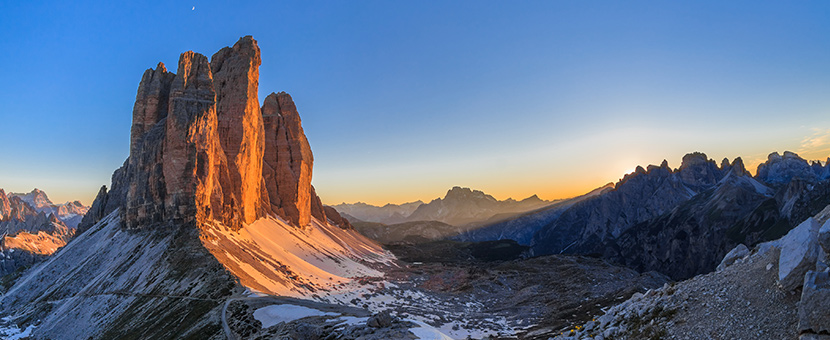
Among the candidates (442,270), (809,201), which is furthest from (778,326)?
(809,201)

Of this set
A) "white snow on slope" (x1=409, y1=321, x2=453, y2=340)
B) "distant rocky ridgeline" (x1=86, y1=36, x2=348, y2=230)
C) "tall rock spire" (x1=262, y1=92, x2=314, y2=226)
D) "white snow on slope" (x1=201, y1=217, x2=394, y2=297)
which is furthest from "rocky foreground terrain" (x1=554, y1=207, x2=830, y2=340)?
"tall rock spire" (x1=262, y1=92, x2=314, y2=226)

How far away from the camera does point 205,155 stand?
79.4 meters

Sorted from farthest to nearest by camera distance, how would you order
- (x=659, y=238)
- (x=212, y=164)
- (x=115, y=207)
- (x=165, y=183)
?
1. (x=659, y=238)
2. (x=115, y=207)
3. (x=212, y=164)
4. (x=165, y=183)

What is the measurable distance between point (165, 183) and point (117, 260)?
15524 mm

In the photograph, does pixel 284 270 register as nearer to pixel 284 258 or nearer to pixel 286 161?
pixel 284 258

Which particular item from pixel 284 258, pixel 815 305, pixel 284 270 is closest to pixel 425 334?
pixel 815 305

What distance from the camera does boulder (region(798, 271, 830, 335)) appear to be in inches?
442

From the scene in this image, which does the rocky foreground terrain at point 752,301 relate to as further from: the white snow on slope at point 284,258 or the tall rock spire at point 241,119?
the tall rock spire at point 241,119

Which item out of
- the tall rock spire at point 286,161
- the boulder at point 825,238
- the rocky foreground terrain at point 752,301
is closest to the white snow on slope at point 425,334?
the rocky foreground terrain at point 752,301

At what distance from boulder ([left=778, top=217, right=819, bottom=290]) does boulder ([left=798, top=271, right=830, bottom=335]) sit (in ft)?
2.66

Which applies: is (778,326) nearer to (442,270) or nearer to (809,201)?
(442,270)

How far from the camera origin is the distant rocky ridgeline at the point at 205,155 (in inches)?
2995

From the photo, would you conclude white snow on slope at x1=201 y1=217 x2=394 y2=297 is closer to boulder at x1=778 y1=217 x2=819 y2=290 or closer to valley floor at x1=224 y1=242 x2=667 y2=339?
valley floor at x1=224 y1=242 x2=667 y2=339

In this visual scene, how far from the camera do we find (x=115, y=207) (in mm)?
110062
